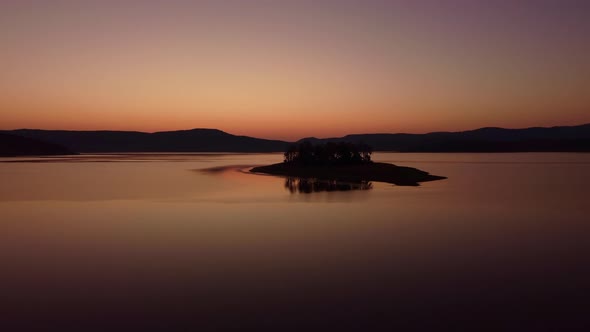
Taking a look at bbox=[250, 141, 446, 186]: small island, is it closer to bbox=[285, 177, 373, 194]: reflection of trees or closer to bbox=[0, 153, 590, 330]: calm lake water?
bbox=[285, 177, 373, 194]: reflection of trees

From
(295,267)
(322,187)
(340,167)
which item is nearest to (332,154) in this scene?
(340,167)

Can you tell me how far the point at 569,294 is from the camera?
16.0 m

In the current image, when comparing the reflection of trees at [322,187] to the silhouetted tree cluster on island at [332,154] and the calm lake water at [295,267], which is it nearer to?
the calm lake water at [295,267]

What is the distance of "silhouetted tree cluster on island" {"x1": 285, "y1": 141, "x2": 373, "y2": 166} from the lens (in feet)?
323

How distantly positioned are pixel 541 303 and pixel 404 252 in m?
8.16

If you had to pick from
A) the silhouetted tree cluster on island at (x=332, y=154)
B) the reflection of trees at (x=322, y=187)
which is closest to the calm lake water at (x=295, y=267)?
the reflection of trees at (x=322, y=187)

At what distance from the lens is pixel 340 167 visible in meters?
94.4

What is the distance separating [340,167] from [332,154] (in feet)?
18.8

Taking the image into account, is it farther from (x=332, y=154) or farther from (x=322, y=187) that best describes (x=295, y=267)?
(x=332, y=154)

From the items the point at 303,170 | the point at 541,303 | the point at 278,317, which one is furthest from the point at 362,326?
the point at 303,170

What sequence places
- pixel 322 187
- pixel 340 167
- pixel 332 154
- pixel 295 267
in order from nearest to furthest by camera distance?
pixel 295 267 → pixel 322 187 → pixel 340 167 → pixel 332 154

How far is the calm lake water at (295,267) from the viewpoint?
1410cm

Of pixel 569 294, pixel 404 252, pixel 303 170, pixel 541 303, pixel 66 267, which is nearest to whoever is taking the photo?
pixel 541 303

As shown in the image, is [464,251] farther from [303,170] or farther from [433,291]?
[303,170]
